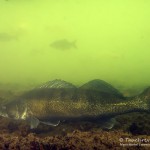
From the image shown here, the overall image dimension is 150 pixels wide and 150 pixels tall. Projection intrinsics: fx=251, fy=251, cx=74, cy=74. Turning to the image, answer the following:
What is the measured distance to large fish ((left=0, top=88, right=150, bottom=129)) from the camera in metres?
4.79

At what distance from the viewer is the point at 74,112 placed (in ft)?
16.5

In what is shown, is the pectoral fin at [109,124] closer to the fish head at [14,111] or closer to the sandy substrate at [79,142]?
the sandy substrate at [79,142]

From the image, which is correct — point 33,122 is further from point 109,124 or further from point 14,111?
point 109,124

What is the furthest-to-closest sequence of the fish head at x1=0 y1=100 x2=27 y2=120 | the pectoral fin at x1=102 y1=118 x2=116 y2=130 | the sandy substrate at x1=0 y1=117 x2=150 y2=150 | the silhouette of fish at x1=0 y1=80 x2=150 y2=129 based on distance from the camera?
the fish head at x1=0 y1=100 x2=27 y2=120 → the silhouette of fish at x1=0 y1=80 x2=150 y2=129 → the pectoral fin at x1=102 y1=118 x2=116 y2=130 → the sandy substrate at x1=0 y1=117 x2=150 y2=150

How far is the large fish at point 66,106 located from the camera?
4791mm

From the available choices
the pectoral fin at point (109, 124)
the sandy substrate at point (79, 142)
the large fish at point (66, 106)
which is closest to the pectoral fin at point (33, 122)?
the large fish at point (66, 106)

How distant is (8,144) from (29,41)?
51.0 m

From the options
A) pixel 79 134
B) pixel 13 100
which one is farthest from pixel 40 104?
pixel 79 134

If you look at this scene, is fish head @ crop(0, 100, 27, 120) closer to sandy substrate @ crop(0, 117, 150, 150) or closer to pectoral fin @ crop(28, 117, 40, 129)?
pectoral fin @ crop(28, 117, 40, 129)

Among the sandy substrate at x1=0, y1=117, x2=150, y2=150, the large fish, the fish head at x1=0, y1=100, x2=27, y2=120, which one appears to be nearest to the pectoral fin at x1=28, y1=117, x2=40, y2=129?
the large fish

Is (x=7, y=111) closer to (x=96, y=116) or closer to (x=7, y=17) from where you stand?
(x=96, y=116)

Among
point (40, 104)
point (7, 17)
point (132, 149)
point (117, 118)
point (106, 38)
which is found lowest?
point (132, 149)

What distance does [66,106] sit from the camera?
16.6 feet

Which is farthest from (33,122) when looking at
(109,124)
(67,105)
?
(109,124)
